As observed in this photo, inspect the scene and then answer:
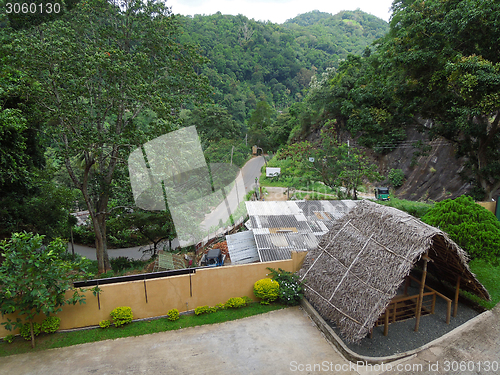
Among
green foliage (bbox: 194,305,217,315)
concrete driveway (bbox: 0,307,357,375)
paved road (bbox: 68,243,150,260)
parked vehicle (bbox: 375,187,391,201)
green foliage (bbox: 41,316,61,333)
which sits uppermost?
parked vehicle (bbox: 375,187,391,201)

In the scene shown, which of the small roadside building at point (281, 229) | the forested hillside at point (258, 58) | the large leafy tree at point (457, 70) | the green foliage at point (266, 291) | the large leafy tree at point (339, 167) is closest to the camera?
the green foliage at point (266, 291)

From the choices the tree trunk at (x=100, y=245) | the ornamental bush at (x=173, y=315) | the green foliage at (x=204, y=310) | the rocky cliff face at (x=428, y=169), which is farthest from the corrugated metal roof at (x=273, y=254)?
the rocky cliff face at (x=428, y=169)

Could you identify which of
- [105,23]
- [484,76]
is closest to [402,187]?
[484,76]

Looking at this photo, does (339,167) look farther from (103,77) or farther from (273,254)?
(103,77)

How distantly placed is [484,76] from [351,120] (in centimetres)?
1592

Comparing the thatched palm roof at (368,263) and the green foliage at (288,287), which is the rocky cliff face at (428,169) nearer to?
the thatched palm roof at (368,263)

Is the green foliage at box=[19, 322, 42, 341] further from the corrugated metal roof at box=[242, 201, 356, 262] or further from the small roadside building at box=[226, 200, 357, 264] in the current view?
the corrugated metal roof at box=[242, 201, 356, 262]

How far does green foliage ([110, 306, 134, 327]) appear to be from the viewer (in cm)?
720

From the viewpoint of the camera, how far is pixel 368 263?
6.87 meters

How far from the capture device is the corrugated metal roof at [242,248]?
9.56 m

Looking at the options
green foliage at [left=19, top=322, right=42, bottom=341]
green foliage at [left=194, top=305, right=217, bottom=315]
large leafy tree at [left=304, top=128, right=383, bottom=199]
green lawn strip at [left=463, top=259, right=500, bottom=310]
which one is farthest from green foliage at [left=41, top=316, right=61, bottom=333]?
large leafy tree at [left=304, top=128, right=383, bottom=199]

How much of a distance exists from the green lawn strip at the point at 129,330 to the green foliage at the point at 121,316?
13cm

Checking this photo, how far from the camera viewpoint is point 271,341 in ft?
22.3

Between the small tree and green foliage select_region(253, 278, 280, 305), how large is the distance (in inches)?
187
